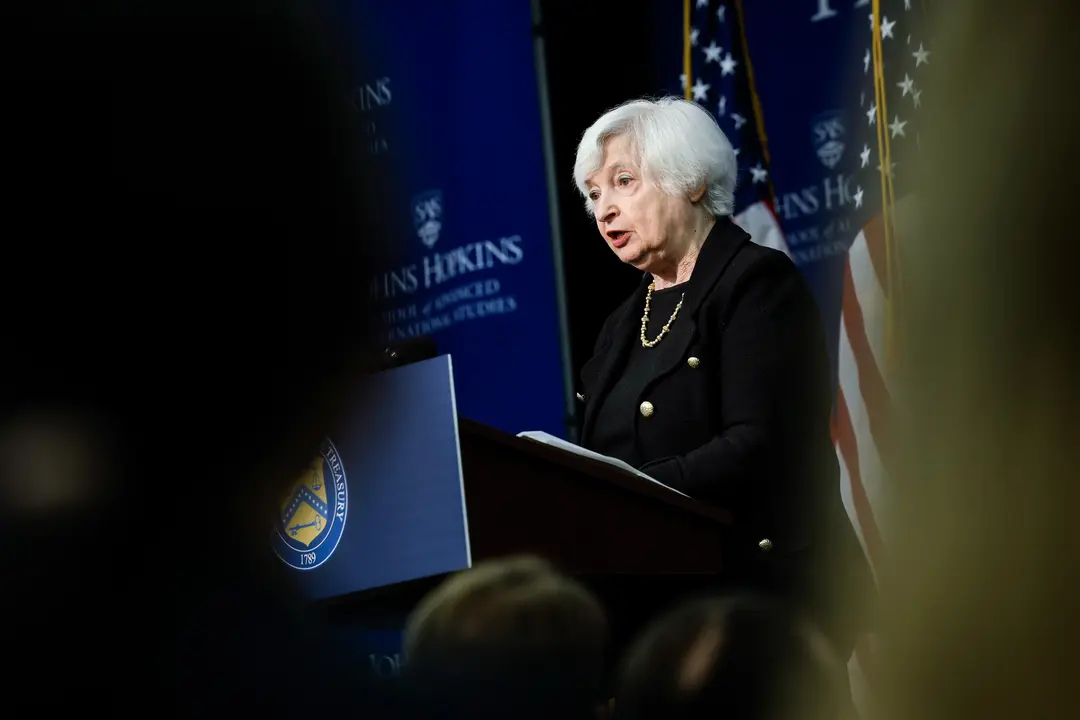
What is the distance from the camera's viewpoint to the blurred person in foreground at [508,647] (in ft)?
1.32

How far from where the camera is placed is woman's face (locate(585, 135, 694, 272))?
2906mm

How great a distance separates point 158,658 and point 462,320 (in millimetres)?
4696

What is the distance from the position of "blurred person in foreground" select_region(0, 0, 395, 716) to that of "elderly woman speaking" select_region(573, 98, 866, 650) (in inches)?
78.2

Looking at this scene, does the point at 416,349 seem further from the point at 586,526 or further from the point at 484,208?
the point at 484,208

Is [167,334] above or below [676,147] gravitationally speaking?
below

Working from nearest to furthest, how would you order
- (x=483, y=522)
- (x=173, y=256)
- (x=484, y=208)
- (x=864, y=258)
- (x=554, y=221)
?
(x=173, y=256), (x=483, y=522), (x=864, y=258), (x=554, y=221), (x=484, y=208)

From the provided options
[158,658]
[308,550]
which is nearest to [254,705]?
[158,658]

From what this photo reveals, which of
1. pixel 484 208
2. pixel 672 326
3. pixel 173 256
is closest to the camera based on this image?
pixel 173 256

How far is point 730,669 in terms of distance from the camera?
1.62 ft

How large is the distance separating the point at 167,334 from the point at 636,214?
8.72 ft

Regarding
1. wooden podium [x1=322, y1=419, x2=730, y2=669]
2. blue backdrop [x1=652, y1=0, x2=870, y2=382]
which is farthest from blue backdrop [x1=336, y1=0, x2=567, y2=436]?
wooden podium [x1=322, y1=419, x2=730, y2=669]

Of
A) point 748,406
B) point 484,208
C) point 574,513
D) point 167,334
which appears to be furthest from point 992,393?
point 484,208

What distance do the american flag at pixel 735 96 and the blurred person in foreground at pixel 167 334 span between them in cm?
399

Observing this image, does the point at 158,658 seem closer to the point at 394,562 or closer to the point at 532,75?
the point at 394,562
